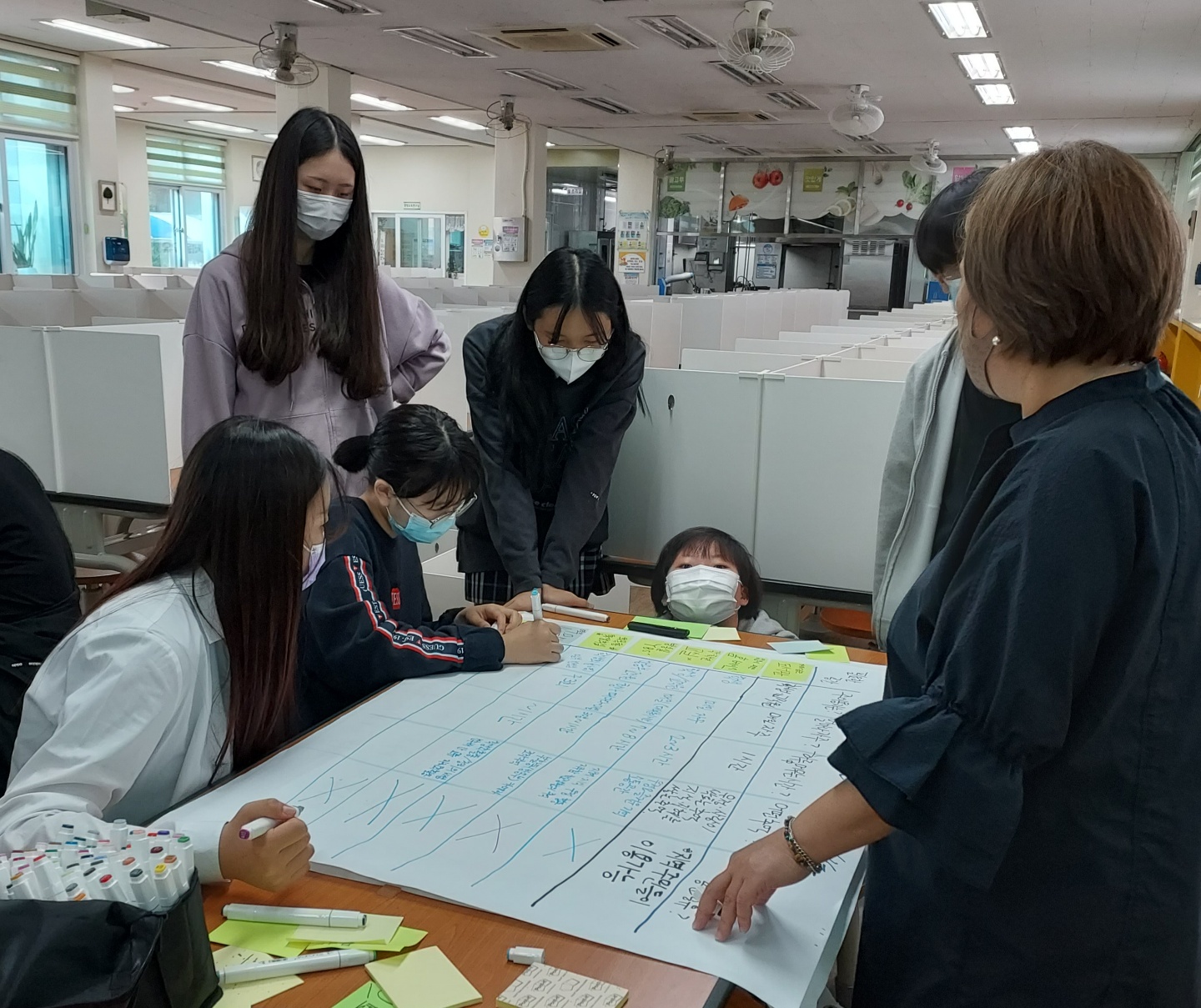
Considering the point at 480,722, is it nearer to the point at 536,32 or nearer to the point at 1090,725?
the point at 1090,725

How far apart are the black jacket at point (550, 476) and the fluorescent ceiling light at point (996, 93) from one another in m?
7.56

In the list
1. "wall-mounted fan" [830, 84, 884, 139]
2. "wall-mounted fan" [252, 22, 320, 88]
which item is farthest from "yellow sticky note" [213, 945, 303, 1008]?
"wall-mounted fan" [830, 84, 884, 139]

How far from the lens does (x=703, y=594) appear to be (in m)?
2.12

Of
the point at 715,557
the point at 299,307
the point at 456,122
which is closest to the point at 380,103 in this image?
the point at 456,122

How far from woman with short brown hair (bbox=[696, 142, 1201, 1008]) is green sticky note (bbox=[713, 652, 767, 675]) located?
0.75m

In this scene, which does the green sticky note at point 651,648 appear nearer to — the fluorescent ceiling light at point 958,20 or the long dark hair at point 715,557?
the long dark hair at point 715,557

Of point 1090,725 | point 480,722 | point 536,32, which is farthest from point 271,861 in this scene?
point 536,32

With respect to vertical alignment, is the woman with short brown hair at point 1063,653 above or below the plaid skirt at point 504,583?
above

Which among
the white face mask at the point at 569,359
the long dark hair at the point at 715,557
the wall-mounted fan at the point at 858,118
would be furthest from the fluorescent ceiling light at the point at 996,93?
the white face mask at the point at 569,359

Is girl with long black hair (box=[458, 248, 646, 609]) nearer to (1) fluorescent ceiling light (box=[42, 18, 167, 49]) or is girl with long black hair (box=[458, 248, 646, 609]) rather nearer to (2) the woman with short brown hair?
(2) the woman with short brown hair

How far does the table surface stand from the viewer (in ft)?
2.89

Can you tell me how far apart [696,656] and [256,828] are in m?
0.90

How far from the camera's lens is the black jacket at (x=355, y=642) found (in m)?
1.54

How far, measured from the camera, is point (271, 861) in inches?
38.8
